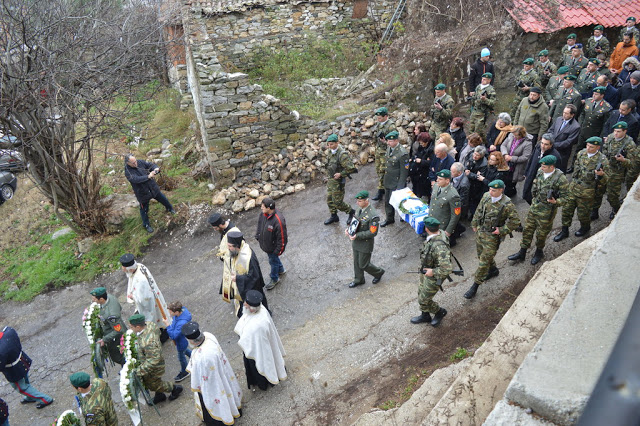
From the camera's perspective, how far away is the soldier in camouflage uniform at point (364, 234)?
6.56 m

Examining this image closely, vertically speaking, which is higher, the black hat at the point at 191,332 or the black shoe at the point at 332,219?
the black hat at the point at 191,332

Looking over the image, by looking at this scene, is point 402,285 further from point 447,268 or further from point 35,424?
point 35,424

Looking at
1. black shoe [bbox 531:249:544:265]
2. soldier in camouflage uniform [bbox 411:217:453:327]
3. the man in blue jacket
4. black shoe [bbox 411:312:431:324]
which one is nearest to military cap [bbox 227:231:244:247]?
the man in blue jacket

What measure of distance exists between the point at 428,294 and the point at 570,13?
9.32 metres

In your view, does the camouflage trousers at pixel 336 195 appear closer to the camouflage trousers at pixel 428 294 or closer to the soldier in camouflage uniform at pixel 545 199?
the camouflage trousers at pixel 428 294

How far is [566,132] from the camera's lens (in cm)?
754

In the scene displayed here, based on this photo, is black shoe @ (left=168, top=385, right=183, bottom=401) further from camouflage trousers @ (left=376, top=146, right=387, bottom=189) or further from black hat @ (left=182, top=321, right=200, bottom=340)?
camouflage trousers @ (left=376, top=146, right=387, bottom=189)

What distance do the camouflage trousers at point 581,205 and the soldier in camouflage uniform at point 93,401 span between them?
653 cm

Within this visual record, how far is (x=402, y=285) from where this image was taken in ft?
23.0

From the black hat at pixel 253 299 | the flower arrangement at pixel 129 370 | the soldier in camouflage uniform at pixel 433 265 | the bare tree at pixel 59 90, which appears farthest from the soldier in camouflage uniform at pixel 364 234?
the bare tree at pixel 59 90

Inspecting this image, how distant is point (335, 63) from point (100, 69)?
7.83 m

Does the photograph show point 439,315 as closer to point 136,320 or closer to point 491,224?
point 491,224

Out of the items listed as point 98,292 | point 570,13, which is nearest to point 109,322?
point 98,292

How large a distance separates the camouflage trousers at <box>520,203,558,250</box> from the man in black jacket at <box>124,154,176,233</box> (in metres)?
7.04
